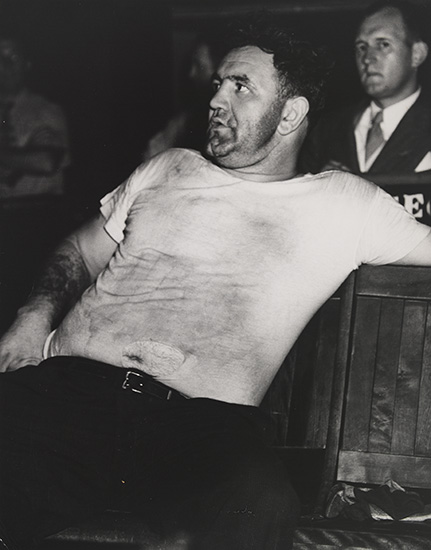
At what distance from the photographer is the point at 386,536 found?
1296 millimetres

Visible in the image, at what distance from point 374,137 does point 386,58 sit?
0.81 ft

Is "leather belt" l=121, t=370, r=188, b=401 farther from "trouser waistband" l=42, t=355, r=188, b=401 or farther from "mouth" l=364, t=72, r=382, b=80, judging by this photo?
"mouth" l=364, t=72, r=382, b=80

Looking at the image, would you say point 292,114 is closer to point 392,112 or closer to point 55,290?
point 55,290

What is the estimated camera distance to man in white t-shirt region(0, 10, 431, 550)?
121cm

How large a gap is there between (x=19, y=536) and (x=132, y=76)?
5.28 feet

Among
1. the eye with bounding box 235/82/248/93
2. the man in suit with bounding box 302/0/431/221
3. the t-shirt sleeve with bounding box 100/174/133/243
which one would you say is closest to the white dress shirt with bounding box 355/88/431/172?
the man in suit with bounding box 302/0/431/221

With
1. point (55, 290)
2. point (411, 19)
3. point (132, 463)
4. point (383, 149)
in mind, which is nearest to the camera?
point (132, 463)

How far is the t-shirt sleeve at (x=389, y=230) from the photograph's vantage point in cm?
146

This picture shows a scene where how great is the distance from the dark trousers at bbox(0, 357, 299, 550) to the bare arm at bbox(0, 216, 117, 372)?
10cm

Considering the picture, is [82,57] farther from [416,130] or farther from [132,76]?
[416,130]

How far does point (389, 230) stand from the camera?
1465mm

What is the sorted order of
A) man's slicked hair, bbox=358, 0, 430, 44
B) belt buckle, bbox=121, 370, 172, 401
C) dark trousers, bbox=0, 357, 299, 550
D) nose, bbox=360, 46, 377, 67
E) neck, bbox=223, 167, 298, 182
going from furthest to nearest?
nose, bbox=360, 46, 377, 67, man's slicked hair, bbox=358, 0, 430, 44, neck, bbox=223, 167, 298, 182, belt buckle, bbox=121, 370, 172, 401, dark trousers, bbox=0, 357, 299, 550

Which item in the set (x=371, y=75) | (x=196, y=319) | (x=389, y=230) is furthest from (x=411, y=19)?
(x=196, y=319)

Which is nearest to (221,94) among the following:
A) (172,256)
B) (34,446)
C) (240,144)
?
(240,144)
